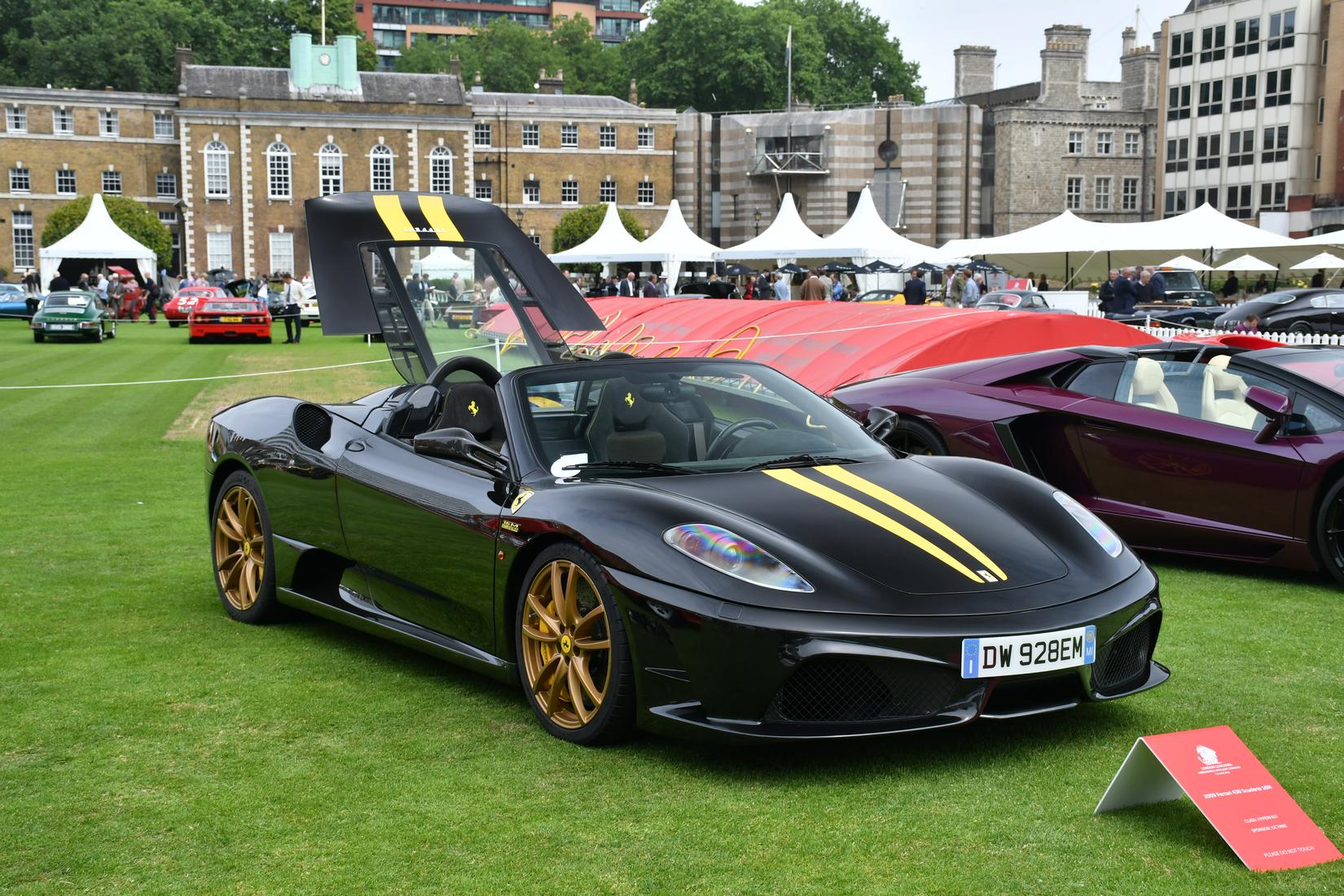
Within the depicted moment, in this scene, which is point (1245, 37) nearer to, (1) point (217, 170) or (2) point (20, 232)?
(1) point (217, 170)

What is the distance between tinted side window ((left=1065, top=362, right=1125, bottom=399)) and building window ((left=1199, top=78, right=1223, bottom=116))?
267 feet

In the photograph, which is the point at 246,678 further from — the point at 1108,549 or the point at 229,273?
the point at 229,273

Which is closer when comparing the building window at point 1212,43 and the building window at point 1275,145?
the building window at point 1275,145

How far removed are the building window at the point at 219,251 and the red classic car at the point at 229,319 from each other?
50768mm

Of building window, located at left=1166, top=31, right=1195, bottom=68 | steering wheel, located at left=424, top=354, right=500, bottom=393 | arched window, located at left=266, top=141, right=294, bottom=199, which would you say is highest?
building window, located at left=1166, top=31, right=1195, bottom=68

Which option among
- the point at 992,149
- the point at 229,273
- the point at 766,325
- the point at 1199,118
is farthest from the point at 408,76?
the point at 766,325

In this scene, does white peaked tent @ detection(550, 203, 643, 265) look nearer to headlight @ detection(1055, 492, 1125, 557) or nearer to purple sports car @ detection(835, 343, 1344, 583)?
purple sports car @ detection(835, 343, 1344, 583)

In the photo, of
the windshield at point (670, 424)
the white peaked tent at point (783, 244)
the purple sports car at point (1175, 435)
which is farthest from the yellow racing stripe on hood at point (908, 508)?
the white peaked tent at point (783, 244)

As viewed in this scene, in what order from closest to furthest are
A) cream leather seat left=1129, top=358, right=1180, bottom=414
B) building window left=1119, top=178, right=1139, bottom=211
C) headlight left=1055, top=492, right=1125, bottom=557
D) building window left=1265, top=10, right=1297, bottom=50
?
headlight left=1055, top=492, right=1125, bottom=557 < cream leather seat left=1129, top=358, right=1180, bottom=414 < building window left=1265, top=10, right=1297, bottom=50 < building window left=1119, top=178, right=1139, bottom=211

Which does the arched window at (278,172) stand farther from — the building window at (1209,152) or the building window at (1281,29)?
the building window at (1281,29)

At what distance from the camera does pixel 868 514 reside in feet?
17.1

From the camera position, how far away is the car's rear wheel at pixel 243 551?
23.4ft

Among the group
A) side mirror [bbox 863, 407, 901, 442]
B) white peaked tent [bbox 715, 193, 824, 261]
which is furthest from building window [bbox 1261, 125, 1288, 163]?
side mirror [bbox 863, 407, 901, 442]

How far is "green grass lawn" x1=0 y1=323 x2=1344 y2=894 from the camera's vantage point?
3912 mm
